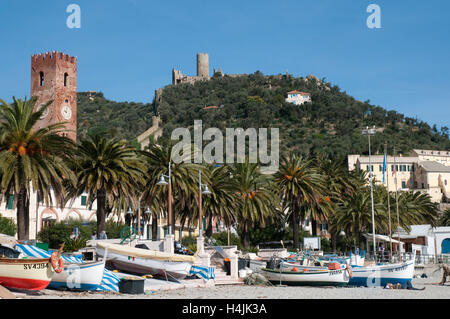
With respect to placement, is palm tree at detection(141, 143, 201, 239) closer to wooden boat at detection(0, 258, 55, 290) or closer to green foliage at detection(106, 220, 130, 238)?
green foliage at detection(106, 220, 130, 238)

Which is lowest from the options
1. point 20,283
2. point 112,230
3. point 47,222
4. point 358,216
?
point 112,230

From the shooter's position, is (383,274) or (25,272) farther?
(383,274)

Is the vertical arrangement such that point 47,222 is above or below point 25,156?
below

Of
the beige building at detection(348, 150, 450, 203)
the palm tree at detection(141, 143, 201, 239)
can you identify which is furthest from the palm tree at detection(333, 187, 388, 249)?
the beige building at detection(348, 150, 450, 203)

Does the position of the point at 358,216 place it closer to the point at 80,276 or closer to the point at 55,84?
the point at 80,276

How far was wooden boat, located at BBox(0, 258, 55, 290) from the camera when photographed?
67.3 feet

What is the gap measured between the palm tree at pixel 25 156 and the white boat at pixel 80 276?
656 cm

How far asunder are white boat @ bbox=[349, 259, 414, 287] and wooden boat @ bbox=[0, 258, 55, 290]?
64.1ft

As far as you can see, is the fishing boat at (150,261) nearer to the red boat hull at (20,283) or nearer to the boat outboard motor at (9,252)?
the boat outboard motor at (9,252)

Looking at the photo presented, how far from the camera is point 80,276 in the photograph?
2305 cm

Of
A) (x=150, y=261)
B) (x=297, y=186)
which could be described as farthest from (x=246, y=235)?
(x=150, y=261)

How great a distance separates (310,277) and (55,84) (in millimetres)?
54341

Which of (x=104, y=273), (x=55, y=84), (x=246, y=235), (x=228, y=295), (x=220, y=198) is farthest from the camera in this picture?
(x=55, y=84)
